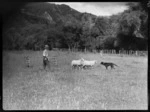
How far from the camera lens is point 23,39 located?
17.1 ft

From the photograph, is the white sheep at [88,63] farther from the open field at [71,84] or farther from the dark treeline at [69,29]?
the dark treeline at [69,29]

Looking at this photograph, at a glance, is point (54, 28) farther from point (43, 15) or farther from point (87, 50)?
point (87, 50)

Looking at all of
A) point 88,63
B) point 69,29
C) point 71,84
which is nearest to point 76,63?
point 88,63

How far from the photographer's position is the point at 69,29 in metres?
5.28

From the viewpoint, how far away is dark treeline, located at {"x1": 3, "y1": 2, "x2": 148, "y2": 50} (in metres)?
5.13

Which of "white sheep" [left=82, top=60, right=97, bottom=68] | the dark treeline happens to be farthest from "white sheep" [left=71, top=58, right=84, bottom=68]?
the dark treeline

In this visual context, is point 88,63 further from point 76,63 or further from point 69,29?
point 69,29

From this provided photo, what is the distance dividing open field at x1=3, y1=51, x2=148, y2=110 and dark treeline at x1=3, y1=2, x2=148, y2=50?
0.16 meters

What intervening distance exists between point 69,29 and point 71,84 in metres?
0.87

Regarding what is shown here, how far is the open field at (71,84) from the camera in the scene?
16.6 feet

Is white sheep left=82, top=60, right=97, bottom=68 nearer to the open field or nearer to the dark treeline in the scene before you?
the open field

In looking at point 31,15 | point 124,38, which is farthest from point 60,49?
point 124,38

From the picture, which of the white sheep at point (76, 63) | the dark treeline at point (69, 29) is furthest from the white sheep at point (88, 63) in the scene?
the dark treeline at point (69, 29)

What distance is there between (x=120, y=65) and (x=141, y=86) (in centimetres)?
46
